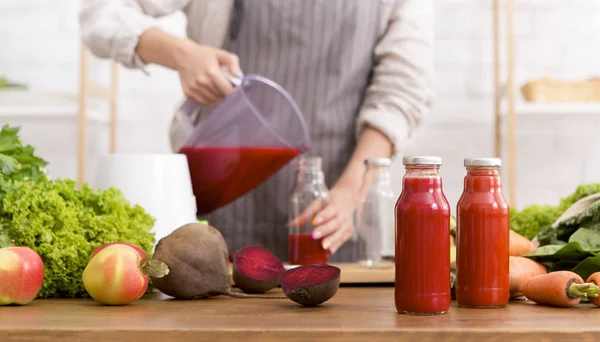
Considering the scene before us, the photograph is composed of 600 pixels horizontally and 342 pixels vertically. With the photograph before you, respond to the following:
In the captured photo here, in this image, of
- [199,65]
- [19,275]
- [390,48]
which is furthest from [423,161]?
[390,48]

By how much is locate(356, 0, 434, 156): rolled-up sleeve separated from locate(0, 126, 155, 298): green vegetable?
2.98 feet

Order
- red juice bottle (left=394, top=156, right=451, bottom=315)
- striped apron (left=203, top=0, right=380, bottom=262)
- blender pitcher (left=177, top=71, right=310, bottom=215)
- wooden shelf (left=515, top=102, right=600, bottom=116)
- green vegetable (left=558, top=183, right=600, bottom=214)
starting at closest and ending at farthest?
red juice bottle (left=394, top=156, right=451, bottom=315)
green vegetable (left=558, top=183, right=600, bottom=214)
blender pitcher (left=177, top=71, right=310, bottom=215)
striped apron (left=203, top=0, right=380, bottom=262)
wooden shelf (left=515, top=102, right=600, bottom=116)

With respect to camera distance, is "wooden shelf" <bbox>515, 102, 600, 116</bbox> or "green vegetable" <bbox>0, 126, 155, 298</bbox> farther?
"wooden shelf" <bbox>515, 102, 600, 116</bbox>

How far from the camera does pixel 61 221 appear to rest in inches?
39.2

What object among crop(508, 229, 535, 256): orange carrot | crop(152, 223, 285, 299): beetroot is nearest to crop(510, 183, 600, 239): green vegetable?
crop(508, 229, 535, 256): orange carrot

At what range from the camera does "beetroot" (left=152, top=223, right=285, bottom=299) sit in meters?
0.93

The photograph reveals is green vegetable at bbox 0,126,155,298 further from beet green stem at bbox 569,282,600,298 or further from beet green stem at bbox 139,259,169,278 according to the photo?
beet green stem at bbox 569,282,600,298

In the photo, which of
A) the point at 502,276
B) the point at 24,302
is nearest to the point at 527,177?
the point at 502,276

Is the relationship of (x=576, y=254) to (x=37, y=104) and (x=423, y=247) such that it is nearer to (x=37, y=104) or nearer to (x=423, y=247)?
(x=423, y=247)

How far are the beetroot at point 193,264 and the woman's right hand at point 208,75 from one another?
1.52 feet

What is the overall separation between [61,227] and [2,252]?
0.38ft

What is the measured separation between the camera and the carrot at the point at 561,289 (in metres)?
0.86

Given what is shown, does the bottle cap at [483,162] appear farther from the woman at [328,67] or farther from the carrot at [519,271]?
the woman at [328,67]

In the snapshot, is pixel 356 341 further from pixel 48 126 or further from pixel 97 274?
pixel 48 126
